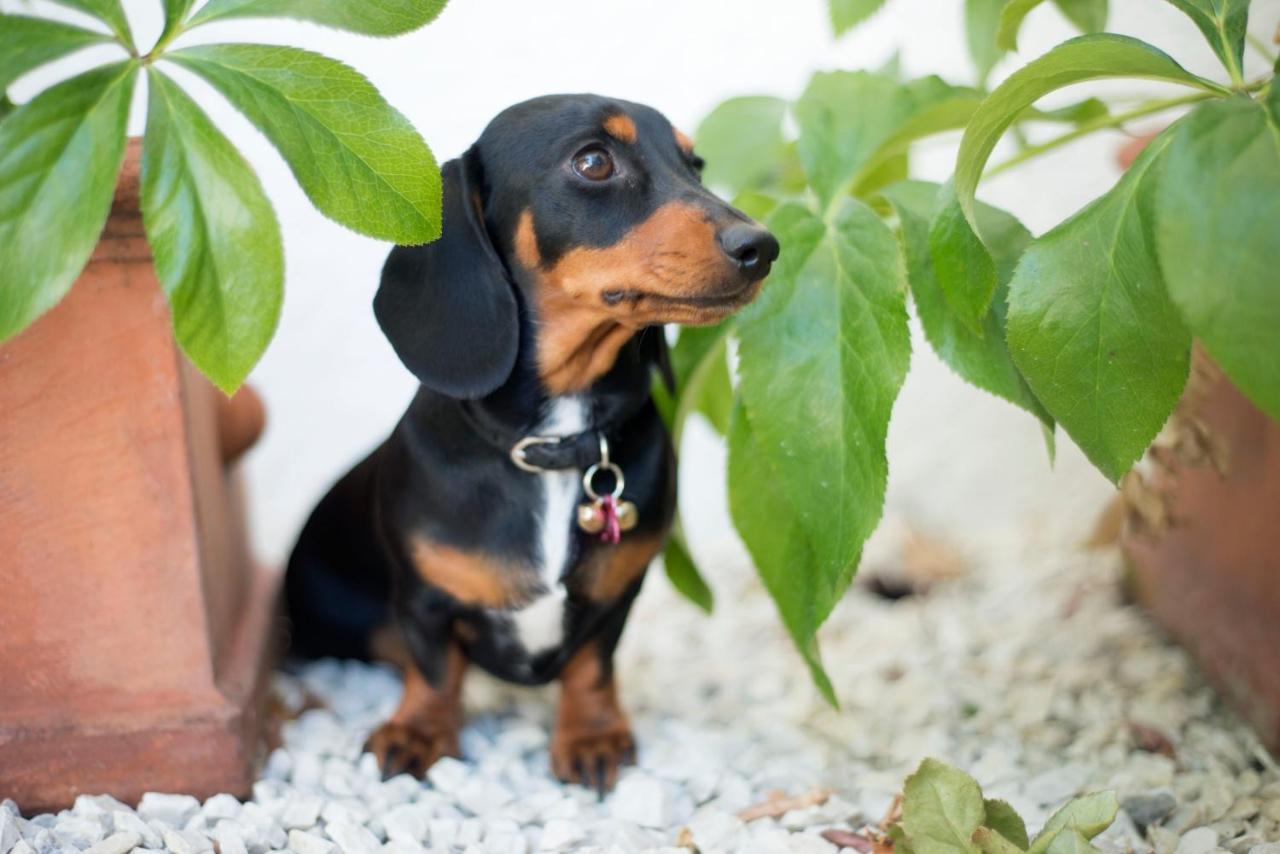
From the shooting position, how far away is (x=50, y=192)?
120 cm

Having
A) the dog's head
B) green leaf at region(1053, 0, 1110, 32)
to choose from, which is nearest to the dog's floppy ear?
the dog's head

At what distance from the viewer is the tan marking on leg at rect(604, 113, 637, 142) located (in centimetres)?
158

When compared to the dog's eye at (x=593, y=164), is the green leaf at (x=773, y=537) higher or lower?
lower

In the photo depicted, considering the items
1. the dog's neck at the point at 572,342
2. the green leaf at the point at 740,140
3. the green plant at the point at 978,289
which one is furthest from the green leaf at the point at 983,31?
the dog's neck at the point at 572,342

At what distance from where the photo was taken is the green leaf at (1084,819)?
4.27 ft

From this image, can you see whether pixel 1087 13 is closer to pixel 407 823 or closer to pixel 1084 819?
pixel 1084 819

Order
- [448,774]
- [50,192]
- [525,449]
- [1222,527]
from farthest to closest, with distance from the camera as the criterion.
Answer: [1222,527], [448,774], [525,449], [50,192]

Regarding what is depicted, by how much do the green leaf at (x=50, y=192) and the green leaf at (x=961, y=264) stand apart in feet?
2.91

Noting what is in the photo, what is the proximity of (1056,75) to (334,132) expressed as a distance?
72 centimetres

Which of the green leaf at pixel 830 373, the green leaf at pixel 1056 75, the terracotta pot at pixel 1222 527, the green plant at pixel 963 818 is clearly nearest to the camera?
the green leaf at pixel 1056 75

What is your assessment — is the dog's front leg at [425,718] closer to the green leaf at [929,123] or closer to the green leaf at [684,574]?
the green leaf at [684,574]

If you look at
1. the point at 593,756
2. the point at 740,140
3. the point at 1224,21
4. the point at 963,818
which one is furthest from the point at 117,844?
the point at 1224,21

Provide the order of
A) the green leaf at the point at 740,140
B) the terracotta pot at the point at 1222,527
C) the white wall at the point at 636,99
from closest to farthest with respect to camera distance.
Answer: the terracotta pot at the point at 1222,527 → the green leaf at the point at 740,140 → the white wall at the point at 636,99

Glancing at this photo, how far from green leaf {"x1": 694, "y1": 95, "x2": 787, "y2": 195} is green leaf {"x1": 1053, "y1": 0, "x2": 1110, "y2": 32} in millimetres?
484
